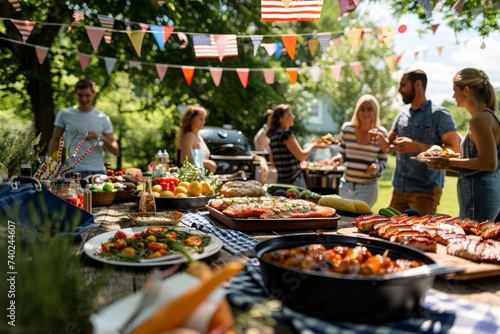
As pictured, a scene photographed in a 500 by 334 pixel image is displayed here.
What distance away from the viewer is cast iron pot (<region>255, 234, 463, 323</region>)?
1087 mm

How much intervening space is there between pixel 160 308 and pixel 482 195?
3.27m

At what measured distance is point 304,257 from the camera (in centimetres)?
130

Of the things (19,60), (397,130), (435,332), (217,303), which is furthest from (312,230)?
(19,60)

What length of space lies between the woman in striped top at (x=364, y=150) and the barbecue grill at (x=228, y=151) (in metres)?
2.13

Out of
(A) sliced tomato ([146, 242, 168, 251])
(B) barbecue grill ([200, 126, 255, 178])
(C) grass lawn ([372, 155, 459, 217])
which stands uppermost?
(B) barbecue grill ([200, 126, 255, 178])

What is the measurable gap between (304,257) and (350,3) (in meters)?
3.74

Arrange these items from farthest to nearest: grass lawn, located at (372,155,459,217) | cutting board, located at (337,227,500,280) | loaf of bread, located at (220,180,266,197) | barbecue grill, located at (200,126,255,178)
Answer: grass lawn, located at (372,155,459,217), barbecue grill, located at (200,126,255,178), loaf of bread, located at (220,180,266,197), cutting board, located at (337,227,500,280)

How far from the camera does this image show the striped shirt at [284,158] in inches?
206

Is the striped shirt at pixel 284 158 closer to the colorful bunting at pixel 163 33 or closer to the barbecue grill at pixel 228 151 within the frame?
the barbecue grill at pixel 228 151

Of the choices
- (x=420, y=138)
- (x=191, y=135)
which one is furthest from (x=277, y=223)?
(x=191, y=135)

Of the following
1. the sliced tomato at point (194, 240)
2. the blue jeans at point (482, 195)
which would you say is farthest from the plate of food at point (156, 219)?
the blue jeans at point (482, 195)

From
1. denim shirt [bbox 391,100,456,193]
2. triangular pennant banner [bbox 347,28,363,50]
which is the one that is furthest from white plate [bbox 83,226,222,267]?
triangular pennant banner [bbox 347,28,363,50]

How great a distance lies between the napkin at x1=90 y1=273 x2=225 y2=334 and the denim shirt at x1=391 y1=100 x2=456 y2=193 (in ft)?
12.4

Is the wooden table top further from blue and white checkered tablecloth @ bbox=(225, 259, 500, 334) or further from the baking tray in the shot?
the baking tray
